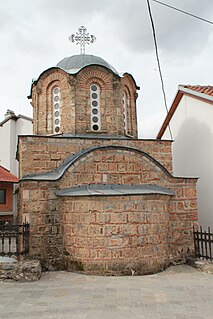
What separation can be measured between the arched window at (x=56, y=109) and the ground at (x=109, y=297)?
16.1 ft

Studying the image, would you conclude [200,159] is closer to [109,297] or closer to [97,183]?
[97,183]

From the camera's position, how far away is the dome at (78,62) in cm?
1081

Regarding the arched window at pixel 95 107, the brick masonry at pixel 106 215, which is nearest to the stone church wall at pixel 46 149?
the brick masonry at pixel 106 215

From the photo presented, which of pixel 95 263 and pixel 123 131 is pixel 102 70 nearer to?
pixel 123 131

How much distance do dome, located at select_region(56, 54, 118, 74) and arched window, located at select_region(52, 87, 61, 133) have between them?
83 centimetres

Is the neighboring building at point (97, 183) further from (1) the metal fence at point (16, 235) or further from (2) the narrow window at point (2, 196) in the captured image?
(2) the narrow window at point (2, 196)

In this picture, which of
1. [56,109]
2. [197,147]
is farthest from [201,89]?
[56,109]

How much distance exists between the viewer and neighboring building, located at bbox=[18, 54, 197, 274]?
7.14 meters

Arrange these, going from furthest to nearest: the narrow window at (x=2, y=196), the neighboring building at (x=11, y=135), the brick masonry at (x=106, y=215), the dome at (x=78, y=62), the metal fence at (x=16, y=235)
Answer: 1. the neighboring building at (x=11, y=135)
2. the narrow window at (x=2, y=196)
3. the dome at (x=78, y=62)
4. the metal fence at (x=16, y=235)
5. the brick masonry at (x=106, y=215)

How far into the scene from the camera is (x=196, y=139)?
11469mm

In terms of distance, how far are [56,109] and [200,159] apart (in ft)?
17.9

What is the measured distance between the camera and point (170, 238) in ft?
28.2

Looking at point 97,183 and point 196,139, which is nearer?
point 97,183

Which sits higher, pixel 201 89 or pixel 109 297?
pixel 201 89
